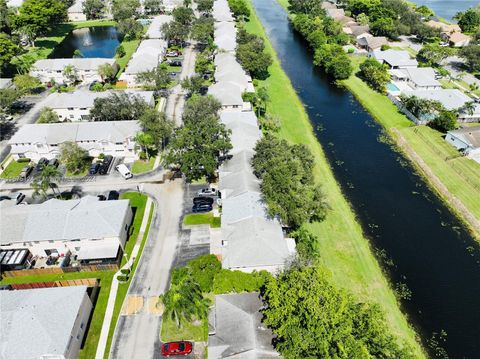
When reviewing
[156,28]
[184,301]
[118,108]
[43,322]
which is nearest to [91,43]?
[156,28]

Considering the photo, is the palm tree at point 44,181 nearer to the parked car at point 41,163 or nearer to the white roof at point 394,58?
the parked car at point 41,163

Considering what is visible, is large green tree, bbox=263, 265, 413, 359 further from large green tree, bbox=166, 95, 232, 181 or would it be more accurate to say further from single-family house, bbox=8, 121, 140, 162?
single-family house, bbox=8, 121, 140, 162

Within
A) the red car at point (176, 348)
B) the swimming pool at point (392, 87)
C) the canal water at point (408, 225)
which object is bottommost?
the canal water at point (408, 225)

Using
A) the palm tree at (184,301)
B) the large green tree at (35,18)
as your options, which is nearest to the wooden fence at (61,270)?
the palm tree at (184,301)

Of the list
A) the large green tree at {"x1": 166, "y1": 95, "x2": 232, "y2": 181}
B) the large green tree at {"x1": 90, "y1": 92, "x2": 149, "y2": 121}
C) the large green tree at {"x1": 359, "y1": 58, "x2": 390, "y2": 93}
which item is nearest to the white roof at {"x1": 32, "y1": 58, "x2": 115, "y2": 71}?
the large green tree at {"x1": 90, "y1": 92, "x2": 149, "y2": 121}

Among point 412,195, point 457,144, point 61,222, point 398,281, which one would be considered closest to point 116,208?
point 61,222

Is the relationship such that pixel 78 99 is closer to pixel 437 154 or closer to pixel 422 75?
pixel 437 154

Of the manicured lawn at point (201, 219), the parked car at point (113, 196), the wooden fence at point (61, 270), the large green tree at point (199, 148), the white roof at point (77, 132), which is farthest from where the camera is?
the white roof at point (77, 132)

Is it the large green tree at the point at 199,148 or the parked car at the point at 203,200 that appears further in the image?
the large green tree at the point at 199,148
